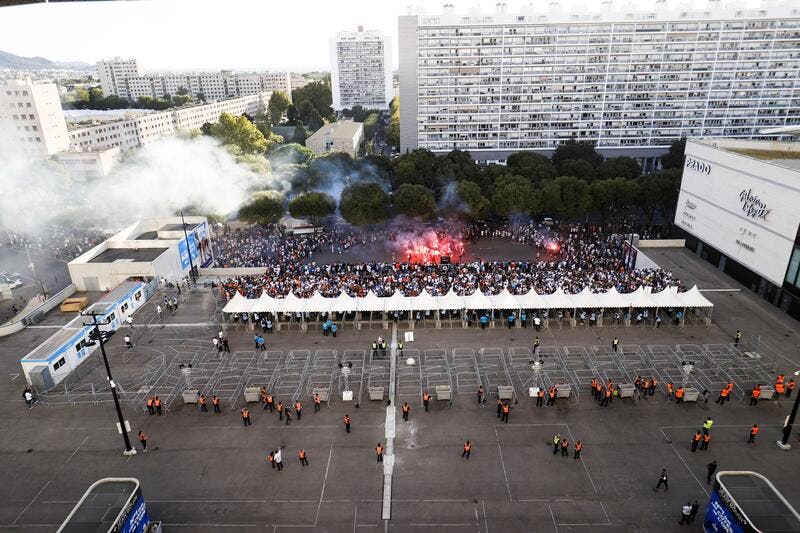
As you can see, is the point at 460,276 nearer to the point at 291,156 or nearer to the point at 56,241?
the point at 56,241

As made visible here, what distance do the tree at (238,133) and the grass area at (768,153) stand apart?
185ft

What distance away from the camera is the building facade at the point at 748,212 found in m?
28.1

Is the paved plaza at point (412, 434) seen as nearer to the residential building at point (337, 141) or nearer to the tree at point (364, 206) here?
the tree at point (364, 206)

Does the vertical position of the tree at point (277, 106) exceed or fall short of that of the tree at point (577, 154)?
it exceeds it

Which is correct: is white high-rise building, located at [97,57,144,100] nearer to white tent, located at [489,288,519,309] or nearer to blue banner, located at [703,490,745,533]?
white tent, located at [489,288,519,309]

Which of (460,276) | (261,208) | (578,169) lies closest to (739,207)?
(460,276)

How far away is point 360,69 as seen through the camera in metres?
163

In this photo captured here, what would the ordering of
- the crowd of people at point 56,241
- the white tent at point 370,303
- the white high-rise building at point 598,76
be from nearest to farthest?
1. the white tent at point 370,303
2. the crowd of people at point 56,241
3. the white high-rise building at point 598,76

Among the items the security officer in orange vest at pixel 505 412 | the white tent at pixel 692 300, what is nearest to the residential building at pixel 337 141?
the white tent at pixel 692 300

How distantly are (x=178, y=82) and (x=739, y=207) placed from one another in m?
172

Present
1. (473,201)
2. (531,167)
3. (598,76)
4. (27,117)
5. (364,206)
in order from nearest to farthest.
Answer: (364,206), (473,201), (531,167), (598,76), (27,117)

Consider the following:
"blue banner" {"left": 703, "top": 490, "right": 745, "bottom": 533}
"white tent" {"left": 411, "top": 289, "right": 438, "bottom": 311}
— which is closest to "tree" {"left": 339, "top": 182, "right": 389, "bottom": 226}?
"white tent" {"left": 411, "top": 289, "right": 438, "bottom": 311}

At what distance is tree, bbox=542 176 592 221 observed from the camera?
139ft

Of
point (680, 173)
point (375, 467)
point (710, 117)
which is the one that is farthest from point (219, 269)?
point (710, 117)
